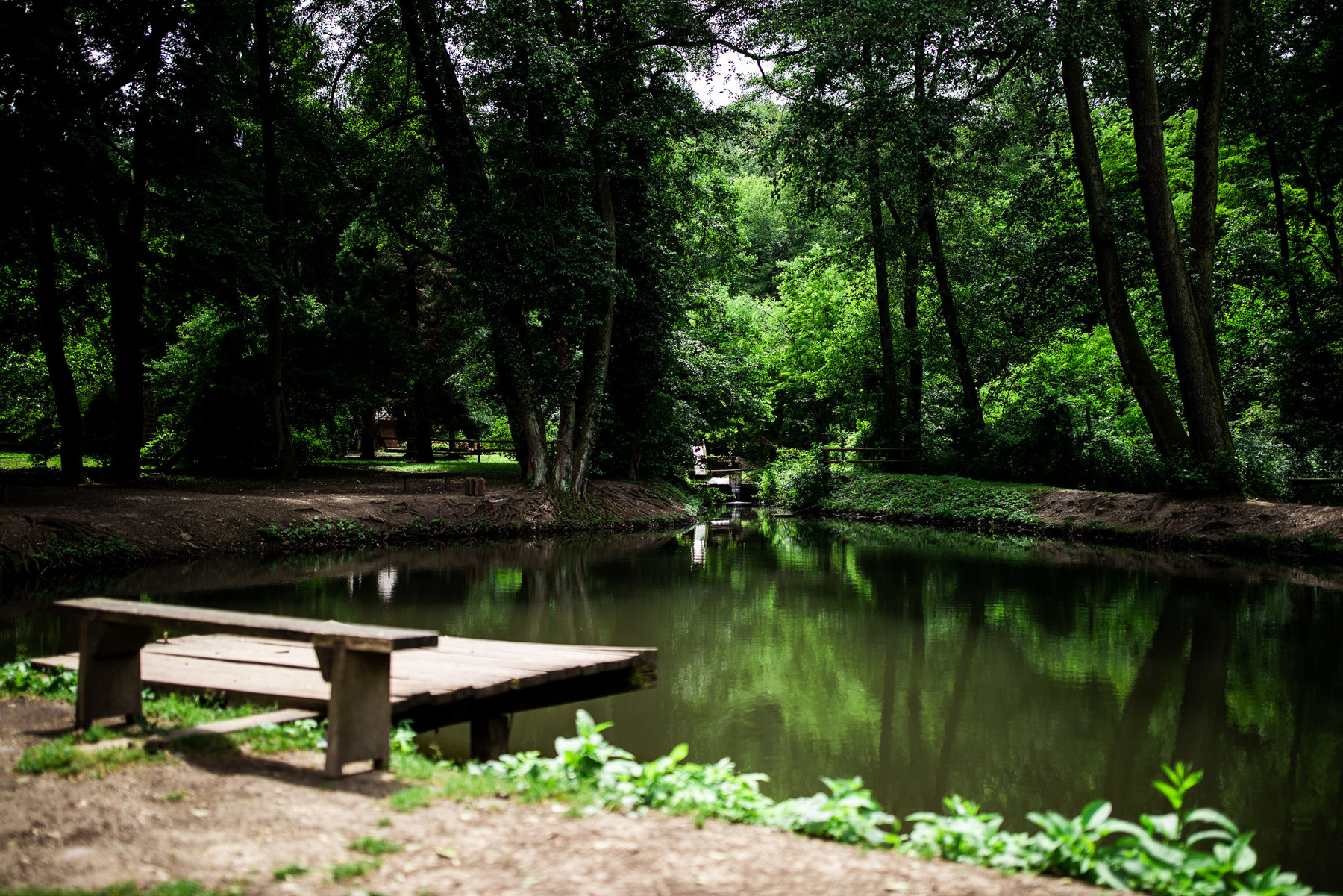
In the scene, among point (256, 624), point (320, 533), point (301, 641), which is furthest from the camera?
point (320, 533)

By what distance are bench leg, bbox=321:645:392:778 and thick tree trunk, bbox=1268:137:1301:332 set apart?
76.9 ft

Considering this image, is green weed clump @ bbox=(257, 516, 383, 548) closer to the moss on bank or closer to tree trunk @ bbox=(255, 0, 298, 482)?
tree trunk @ bbox=(255, 0, 298, 482)

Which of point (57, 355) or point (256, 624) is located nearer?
point (256, 624)

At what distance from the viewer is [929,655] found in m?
8.87

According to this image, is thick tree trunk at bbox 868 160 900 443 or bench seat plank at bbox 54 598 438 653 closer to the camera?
bench seat plank at bbox 54 598 438 653

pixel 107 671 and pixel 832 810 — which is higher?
pixel 107 671

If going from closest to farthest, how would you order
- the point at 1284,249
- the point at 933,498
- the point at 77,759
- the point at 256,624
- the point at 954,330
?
the point at 77,759, the point at 256,624, the point at 1284,249, the point at 933,498, the point at 954,330

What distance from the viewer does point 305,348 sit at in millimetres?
25312

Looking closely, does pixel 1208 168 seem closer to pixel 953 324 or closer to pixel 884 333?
pixel 953 324

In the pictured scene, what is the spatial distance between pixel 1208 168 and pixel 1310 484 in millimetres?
7065

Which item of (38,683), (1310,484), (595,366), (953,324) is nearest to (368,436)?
(595,366)

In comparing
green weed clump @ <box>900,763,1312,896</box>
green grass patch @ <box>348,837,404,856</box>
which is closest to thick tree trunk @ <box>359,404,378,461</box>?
green grass patch @ <box>348,837,404,856</box>

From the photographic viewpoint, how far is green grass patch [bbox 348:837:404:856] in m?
3.38

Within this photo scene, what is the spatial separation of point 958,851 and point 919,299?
96.1ft
